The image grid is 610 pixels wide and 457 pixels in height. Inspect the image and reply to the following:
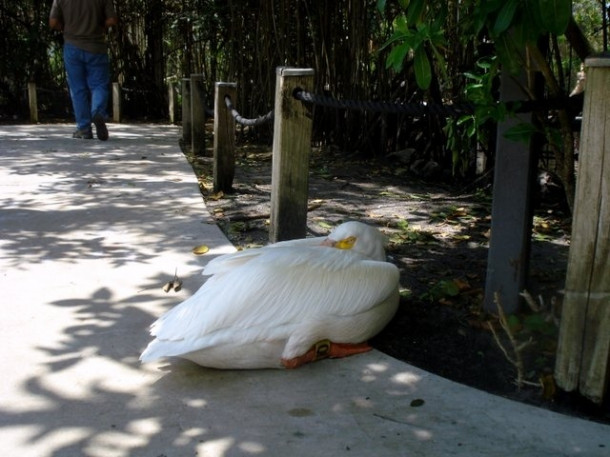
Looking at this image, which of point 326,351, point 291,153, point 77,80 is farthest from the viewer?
point 77,80

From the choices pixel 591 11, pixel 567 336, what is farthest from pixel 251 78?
pixel 567 336

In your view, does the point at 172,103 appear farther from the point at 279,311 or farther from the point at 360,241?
the point at 279,311

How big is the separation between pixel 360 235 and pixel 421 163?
411 cm

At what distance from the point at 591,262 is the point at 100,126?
7.31m

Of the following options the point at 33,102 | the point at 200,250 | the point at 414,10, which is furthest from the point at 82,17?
the point at 414,10

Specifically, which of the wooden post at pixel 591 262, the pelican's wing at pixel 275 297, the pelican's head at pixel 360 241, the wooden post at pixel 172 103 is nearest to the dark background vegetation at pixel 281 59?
the wooden post at pixel 172 103

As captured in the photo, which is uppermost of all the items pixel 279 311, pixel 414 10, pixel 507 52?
pixel 414 10

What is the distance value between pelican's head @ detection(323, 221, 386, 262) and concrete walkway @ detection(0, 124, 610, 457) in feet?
1.51

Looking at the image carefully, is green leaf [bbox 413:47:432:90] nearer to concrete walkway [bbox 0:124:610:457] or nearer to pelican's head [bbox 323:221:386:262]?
pelican's head [bbox 323:221:386:262]

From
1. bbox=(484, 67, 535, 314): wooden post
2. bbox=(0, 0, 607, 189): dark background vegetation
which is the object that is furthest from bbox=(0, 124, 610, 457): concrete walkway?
bbox=(0, 0, 607, 189): dark background vegetation

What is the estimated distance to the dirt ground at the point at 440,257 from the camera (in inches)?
109

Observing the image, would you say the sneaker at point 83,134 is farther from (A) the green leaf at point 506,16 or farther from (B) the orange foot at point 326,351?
(A) the green leaf at point 506,16

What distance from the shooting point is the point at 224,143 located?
5809mm

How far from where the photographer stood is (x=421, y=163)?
23.1ft
